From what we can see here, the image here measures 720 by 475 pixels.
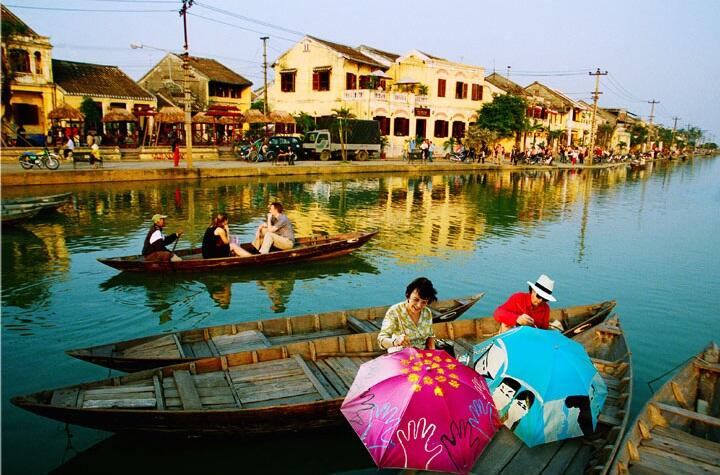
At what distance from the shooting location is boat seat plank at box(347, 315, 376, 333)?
24.8 feet

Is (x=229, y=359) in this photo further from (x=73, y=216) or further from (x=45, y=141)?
(x=45, y=141)

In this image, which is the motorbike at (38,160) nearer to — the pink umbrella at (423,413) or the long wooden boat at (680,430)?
the pink umbrella at (423,413)

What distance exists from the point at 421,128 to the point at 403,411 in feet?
143

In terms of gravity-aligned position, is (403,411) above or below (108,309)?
above

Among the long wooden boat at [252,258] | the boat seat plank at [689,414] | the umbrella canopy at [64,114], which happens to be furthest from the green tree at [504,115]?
the boat seat plank at [689,414]

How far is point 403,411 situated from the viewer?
4176 mm

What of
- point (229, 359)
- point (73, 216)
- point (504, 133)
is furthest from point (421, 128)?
point (229, 359)

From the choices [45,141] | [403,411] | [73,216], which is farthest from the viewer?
[45,141]

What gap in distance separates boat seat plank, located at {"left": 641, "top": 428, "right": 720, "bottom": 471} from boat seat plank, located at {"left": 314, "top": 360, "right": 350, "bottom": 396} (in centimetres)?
298

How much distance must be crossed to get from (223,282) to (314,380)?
6208 mm

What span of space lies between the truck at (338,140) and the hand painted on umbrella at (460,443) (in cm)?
3362

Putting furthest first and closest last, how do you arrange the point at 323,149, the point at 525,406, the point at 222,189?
the point at 323,149 < the point at 222,189 < the point at 525,406

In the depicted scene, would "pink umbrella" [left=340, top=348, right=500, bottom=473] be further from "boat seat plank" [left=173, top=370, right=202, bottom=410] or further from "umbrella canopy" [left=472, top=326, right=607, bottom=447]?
"boat seat plank" [left=173, top=370, right=202, bottom=410]

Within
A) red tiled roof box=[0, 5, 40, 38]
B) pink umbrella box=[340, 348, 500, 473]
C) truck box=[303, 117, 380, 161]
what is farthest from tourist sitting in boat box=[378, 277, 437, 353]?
red tiled roof box=[0, 5, 40, 38]
